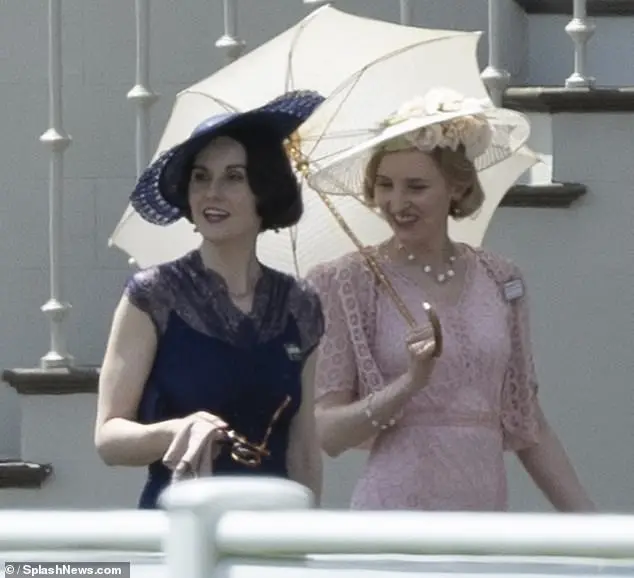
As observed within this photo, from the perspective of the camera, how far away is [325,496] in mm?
4289

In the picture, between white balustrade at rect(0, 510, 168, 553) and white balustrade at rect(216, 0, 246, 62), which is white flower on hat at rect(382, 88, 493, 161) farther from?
white balustrade at rect(0, 510, 168, 553)

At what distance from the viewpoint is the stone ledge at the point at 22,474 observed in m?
4.26

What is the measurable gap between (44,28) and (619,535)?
3.30 m

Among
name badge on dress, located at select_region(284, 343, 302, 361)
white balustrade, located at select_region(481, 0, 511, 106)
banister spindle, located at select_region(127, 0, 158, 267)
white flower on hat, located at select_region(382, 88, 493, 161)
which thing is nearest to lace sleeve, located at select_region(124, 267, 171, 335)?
name badge on dress, located at select_region(284, 343, 302, 361)

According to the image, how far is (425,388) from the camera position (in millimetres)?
3318

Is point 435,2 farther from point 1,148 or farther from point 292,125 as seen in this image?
point 292,125

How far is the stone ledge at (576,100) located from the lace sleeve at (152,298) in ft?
5.05

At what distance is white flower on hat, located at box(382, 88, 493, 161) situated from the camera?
11.1 feet

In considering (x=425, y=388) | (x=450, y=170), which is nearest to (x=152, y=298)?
(x=425, y=388)

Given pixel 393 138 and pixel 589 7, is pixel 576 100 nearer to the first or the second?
pixel 589 7

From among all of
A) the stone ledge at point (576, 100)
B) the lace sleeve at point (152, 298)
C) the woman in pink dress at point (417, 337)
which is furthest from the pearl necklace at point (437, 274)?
the stone ledge at point (576, 100)

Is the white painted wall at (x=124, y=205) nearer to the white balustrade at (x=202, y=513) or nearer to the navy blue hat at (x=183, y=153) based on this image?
the navy blue hat at (x=183, y=153)

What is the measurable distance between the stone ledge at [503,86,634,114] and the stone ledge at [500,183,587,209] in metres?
0.17
